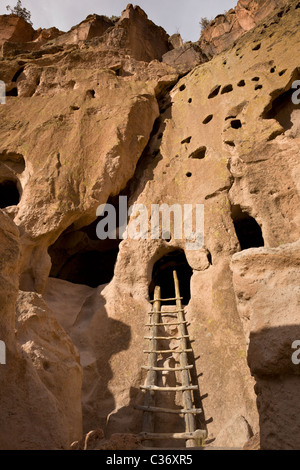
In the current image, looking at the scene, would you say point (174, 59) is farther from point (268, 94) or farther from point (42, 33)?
point (42, 33)

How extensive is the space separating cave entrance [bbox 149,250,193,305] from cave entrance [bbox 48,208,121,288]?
1.51 meters

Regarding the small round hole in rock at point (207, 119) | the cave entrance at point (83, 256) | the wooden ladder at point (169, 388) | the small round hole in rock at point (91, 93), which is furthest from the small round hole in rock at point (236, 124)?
the wooden ladder at point (169, 388)

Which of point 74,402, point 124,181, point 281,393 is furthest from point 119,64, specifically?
point 281,393

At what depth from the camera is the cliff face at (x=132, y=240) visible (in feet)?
7.50

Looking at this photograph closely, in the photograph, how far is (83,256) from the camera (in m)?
9.37

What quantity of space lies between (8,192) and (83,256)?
2.62m

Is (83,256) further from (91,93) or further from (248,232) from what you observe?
(248,232)

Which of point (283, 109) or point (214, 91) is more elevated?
point (214, 91)

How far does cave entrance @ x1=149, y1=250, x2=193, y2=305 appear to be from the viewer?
770cm

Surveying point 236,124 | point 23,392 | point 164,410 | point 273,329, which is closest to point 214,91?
point 236,124

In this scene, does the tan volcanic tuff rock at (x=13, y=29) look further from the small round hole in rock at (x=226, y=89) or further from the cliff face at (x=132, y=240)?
the small round hole in rock at (x=226, y=89)

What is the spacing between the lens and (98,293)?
20.8 feet

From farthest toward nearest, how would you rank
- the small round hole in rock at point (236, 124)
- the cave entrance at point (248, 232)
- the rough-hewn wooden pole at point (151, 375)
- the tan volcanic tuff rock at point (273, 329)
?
the cave entrance at point (248, 232), the small round hole in rock at point (236, 124), the rough-hewn wooden pole at point (151, 375), the tan volcanic tuff rock at point (273, 329)
